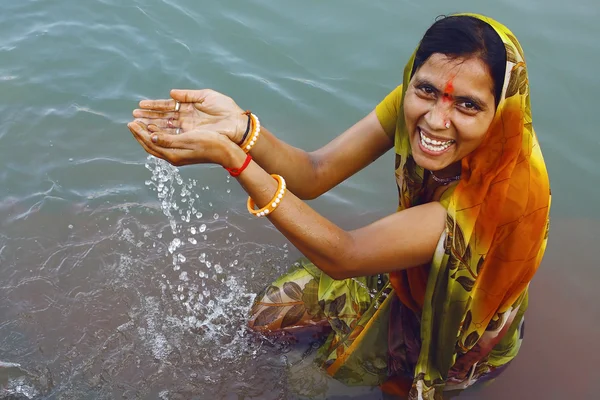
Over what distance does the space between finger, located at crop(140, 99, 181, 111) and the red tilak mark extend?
3.23ft

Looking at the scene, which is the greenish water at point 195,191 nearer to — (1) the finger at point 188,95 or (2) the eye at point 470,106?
(1) the finger at point 188,95

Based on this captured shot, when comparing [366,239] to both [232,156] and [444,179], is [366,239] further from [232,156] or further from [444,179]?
[232,156]

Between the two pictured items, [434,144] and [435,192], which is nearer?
[434,144]

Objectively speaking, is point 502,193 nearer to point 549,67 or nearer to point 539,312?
point 539,312

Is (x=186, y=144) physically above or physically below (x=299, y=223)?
above

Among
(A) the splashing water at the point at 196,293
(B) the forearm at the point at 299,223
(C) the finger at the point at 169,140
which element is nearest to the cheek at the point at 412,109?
(B) the forearm at the point at 299,223

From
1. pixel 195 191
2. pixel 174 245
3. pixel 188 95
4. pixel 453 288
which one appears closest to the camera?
pixel 453 288

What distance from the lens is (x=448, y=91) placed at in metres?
1.98

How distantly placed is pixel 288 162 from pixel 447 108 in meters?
0.83

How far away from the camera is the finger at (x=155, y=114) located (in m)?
2.26

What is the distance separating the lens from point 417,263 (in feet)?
7.43

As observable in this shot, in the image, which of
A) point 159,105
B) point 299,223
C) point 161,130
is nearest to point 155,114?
point 159,105

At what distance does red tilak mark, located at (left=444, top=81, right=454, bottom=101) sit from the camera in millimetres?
1962

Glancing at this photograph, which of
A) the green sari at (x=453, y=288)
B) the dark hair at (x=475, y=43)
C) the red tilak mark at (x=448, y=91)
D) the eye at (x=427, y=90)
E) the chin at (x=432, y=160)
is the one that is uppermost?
the dark hair at (x=475, y=43)
